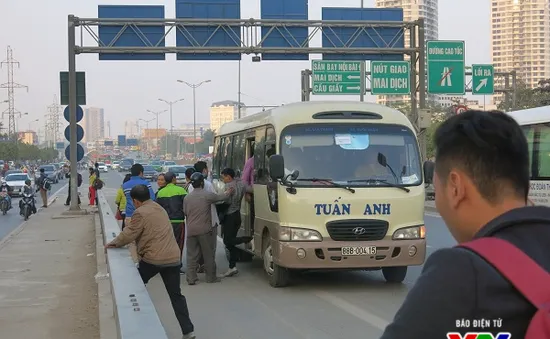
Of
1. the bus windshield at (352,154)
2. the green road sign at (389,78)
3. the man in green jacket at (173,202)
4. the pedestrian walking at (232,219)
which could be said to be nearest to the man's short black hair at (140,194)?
the bus windshield at (352,154)

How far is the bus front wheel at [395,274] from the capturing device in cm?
1126

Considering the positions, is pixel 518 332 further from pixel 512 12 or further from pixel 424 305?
pixel 512 12

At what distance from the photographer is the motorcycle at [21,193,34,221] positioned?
26750 millimetres

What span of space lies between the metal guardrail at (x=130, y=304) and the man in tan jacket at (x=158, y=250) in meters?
0.22

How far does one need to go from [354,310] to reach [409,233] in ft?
6.01

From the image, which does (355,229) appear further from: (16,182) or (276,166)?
(16,182)

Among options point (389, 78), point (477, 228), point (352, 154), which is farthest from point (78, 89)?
point (477, 228)

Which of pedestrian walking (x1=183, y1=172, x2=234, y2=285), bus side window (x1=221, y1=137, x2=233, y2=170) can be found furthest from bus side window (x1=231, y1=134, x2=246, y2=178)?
pedestrian walking (x1=183, y1=172, x2=234, y2=285)

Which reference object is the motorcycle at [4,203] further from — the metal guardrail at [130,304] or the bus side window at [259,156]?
the metal guardrail at [130,304]

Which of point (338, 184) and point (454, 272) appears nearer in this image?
point (454, 272)

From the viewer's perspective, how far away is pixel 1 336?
25.2 ft

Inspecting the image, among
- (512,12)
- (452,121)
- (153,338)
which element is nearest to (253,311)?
(153,338)

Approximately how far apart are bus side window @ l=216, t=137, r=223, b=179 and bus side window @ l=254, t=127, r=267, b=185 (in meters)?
4.06

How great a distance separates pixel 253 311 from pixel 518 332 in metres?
7.96
